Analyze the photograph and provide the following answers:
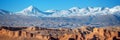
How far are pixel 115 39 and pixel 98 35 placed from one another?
18.0m

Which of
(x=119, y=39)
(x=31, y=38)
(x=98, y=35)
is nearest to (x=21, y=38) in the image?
(x=31, y=38)

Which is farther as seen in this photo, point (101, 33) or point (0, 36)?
point (101, 33)

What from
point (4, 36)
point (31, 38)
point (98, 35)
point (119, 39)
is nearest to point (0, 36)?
point (4, 36)

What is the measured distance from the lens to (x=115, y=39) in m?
66.4

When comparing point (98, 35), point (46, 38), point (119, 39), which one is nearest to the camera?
point (119, 39)

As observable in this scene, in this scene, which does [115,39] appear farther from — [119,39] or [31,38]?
[31,38]

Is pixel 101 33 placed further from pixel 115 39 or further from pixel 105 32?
pixel 115 39

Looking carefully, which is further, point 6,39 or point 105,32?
point 105,32

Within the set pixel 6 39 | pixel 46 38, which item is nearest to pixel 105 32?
pixel 46 38

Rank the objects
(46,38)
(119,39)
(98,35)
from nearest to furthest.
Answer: (119,39) → (46,38) → (98,35)

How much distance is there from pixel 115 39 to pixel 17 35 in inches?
1018

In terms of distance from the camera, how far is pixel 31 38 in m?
80.4

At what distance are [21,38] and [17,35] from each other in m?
3.34

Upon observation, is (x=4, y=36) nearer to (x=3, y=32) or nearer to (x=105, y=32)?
(x=3, y=32)
